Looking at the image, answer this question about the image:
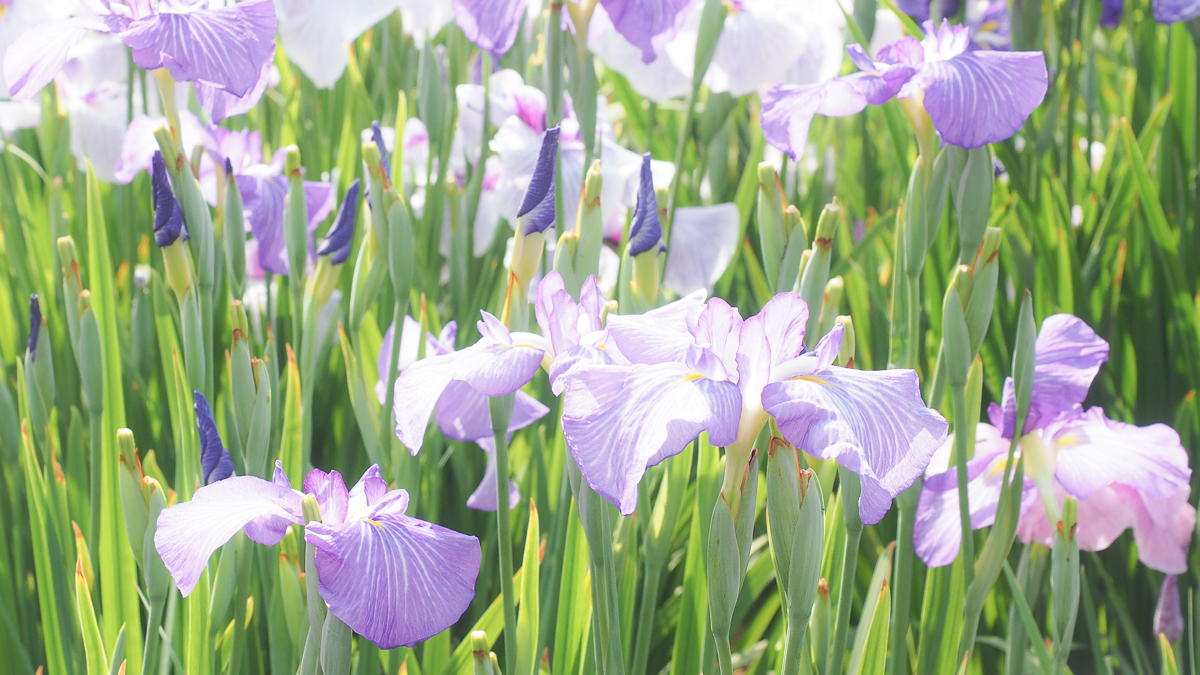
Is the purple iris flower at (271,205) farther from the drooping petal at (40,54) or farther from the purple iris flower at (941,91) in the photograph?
the purple iris flower at (941,91)

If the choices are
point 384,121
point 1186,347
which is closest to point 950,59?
point 1186,347

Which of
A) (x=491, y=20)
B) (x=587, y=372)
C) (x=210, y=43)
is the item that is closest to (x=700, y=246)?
(x=491, y=20)

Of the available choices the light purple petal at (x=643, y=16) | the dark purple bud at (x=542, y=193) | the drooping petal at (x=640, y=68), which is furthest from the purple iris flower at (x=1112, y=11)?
the dark purple bud at (x=542, y=193)

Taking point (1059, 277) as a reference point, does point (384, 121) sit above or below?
above

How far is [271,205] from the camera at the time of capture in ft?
4.42

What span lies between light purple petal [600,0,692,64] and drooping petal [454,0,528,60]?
0.14m

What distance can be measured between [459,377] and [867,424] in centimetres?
32

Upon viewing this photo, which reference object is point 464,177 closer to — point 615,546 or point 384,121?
point 384,121

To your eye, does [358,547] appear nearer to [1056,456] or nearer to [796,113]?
[796,113]

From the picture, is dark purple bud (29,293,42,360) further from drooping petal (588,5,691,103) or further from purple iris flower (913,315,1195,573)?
purple iris flower (913,315,1195,573)

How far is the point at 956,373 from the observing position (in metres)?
0.82

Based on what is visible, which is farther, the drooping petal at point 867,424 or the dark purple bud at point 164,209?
the dark purple bud at point 164,209

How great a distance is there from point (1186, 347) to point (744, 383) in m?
1.17

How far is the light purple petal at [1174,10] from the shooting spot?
152cm
